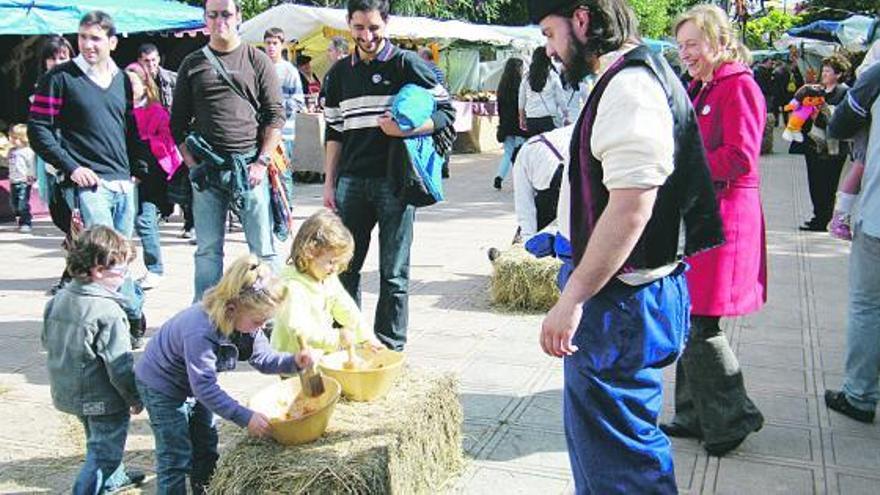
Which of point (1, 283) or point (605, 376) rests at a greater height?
point (605, 376)

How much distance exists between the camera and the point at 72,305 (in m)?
3.35

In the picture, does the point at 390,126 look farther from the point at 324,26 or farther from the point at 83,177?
the point at 324,26

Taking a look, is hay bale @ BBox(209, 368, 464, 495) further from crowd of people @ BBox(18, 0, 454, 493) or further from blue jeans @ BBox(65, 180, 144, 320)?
blue jeans @ BBox(65, 180, 144, 320)

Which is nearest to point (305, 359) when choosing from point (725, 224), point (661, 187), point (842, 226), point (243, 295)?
point (243, 295)

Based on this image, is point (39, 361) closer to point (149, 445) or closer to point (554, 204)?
point (149, 445)

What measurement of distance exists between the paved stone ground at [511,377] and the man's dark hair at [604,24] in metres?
1.90

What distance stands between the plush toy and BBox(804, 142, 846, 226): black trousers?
0.17m

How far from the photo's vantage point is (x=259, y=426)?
2.93m

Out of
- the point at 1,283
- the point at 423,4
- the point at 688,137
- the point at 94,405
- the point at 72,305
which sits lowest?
the point at 1,283

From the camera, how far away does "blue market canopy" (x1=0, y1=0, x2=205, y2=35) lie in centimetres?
1002

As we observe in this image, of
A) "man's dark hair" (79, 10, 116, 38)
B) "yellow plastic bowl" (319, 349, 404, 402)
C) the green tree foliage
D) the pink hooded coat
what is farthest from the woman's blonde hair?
the green tree foliage

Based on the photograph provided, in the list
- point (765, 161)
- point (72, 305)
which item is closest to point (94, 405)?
point (72, 305)

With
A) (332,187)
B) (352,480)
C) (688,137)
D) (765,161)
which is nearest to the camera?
(688,137)

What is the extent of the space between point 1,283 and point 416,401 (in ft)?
16.6
